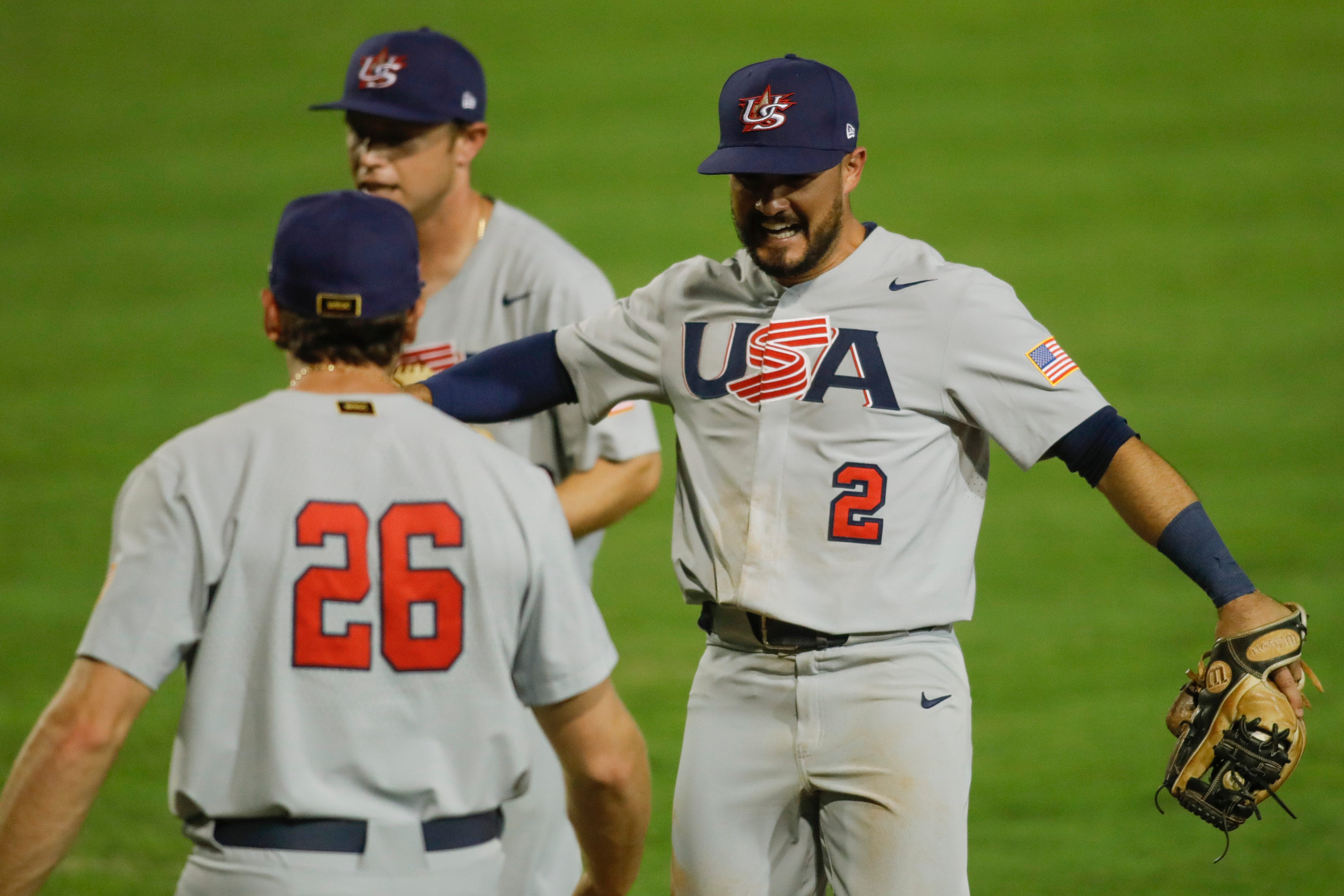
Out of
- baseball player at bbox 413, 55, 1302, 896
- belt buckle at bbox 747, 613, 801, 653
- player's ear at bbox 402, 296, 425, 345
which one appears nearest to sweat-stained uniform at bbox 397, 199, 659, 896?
baseball player at bbox 413, 55, 1302, 896

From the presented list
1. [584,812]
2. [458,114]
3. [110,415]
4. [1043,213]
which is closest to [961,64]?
[1043,213]

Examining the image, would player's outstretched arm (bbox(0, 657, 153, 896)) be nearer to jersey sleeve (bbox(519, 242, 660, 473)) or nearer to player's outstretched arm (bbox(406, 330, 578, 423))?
player's outstretched arm (bbox(406, 330, 578, 423))

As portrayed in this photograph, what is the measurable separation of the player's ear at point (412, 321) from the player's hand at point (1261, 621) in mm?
1735

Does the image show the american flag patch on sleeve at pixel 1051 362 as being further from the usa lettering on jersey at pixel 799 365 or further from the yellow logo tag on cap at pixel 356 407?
the yellow logo tag on cap at pixel 356 407

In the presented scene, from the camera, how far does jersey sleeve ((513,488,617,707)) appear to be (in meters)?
2.71

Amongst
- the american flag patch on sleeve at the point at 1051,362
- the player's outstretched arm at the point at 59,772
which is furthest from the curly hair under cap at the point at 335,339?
the american flag patch on sleeve at the point at 1051,362

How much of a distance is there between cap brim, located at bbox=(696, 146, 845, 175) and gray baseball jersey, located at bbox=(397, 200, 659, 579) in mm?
983

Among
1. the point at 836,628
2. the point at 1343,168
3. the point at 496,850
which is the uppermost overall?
the point at 1343,168

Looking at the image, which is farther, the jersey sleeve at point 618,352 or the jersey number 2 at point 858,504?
the jersey sleeve at point 618,352

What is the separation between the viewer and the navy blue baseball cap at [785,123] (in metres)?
3.54

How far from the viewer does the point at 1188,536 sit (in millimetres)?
3391

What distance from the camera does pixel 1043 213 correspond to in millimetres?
17016

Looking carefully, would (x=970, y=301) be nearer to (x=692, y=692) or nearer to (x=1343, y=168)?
(x=692, y=692)

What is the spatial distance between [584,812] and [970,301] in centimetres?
139
